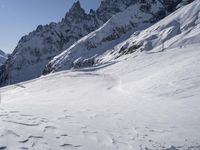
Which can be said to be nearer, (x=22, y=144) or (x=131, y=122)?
(x=22, y=144)

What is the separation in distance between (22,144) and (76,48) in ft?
470

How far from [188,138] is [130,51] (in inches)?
3573

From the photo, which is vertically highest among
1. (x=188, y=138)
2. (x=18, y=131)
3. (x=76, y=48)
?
(x=76, y=48)

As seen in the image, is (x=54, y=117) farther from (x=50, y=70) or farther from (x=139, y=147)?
(x=50, y=70)

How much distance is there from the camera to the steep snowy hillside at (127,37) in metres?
98.0

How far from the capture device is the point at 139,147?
9234mm

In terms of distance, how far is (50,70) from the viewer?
144 metres

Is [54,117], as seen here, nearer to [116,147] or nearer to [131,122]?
[131,122]

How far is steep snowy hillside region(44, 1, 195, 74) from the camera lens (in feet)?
322

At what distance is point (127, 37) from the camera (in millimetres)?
149375

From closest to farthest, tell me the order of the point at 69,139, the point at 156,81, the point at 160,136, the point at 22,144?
the point at 22,144
the point at 69,139
the point at 160,136
the point at 156,81

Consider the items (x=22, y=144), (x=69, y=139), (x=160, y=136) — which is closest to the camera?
(x=22, y=144)

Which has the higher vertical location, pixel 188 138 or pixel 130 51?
pixel 130 51

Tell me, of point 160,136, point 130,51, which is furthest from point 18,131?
point 130,51
